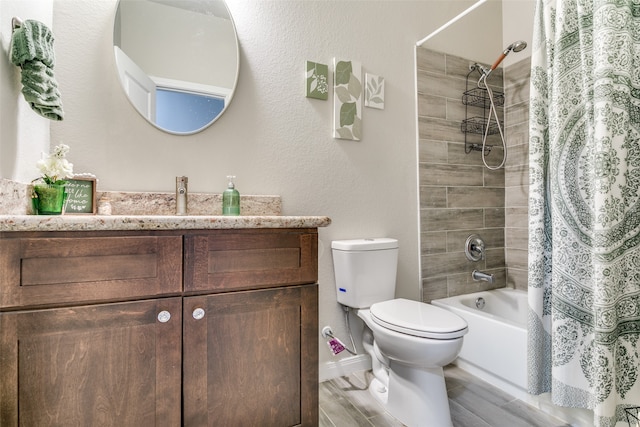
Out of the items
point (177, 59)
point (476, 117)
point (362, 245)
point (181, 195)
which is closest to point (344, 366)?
point (362, 245)

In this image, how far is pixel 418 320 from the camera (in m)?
1.34

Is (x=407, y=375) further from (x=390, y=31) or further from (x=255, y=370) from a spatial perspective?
(x=390, y=31)

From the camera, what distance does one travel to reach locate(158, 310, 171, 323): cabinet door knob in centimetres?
90

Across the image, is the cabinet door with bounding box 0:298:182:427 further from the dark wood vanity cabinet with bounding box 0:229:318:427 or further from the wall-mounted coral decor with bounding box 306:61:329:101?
the wall-mounted coral decor with bounding box 306:61:329:101

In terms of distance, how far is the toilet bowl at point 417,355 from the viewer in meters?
1.25

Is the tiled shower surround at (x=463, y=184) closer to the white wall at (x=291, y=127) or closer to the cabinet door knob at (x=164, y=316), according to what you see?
the white wall at (x=291, y=127)

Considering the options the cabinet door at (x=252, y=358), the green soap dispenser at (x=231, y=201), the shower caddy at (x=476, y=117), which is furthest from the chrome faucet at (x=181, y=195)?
the shower caddy at (x=476, y=117)

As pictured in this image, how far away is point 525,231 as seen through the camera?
2.27m

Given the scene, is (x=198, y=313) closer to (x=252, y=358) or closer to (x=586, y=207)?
(x=252, y=358)

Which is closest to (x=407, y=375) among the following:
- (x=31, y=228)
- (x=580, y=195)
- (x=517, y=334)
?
(x=517, y=334)

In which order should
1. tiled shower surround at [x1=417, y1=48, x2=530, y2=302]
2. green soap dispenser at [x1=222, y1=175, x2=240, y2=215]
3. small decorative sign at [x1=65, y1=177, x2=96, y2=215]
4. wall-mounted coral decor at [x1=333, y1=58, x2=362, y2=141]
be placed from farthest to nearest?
tiled shower surround at [x1=417, y1=48, x2=530, y2=302] → wall-mounted coral decor at [x1=333, y1=58, x2=362, y2=141] → green soap dispenser at [x1=222, y1=175, x2=240, y2=215] → small decorative sign at [x1=65, y1=177, x2=96, y2=215]

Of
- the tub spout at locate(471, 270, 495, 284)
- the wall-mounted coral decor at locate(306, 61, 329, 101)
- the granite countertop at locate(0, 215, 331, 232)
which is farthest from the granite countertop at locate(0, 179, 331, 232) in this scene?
the tub spout at locate(471, 270, 495, 284)

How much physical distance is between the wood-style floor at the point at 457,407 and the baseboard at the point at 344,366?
0.11ft

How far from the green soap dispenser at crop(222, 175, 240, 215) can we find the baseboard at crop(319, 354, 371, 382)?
1004 mm
